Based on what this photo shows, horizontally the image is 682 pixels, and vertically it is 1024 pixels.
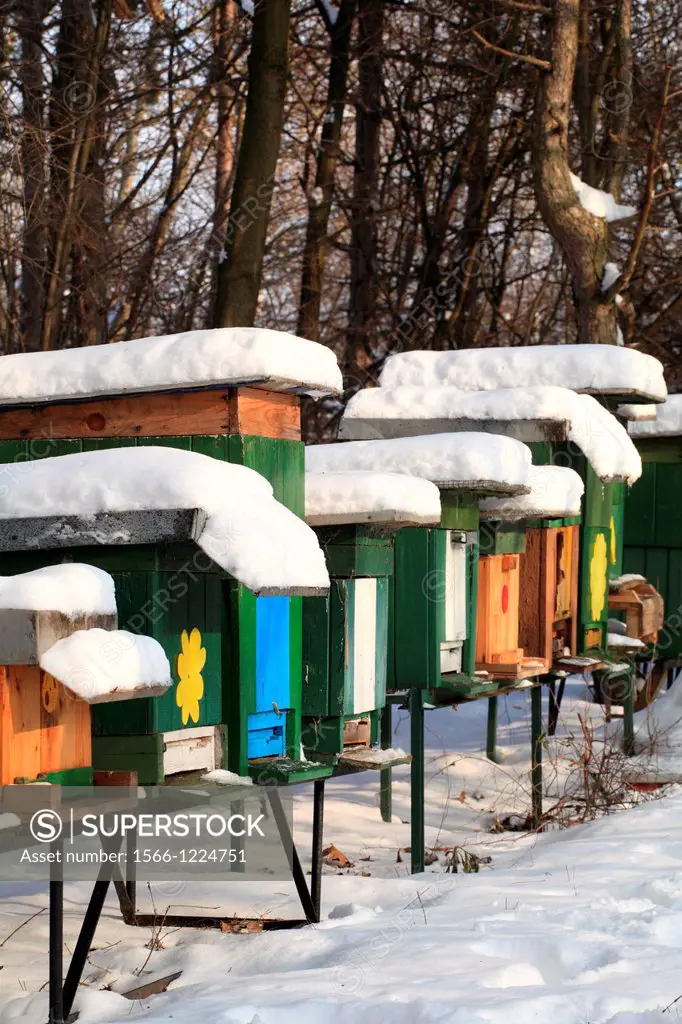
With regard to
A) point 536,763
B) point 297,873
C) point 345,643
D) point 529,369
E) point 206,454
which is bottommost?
point 536,763

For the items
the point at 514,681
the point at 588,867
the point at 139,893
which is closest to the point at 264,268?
the point at 514,681

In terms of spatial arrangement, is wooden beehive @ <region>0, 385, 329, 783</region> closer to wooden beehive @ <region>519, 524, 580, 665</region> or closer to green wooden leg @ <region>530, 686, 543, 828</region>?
wooden beehive @ <region>519, 524, 580, 665</region>

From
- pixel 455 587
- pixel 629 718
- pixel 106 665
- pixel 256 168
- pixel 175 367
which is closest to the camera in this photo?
pixel 106 665

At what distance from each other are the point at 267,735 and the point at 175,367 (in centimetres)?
152

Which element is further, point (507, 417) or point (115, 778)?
point (507, 417)

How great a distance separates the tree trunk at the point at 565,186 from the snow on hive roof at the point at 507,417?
249cm

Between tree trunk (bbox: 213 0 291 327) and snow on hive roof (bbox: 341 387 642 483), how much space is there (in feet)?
6.87

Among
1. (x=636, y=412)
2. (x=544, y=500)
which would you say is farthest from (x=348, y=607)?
(x=636, y=412)

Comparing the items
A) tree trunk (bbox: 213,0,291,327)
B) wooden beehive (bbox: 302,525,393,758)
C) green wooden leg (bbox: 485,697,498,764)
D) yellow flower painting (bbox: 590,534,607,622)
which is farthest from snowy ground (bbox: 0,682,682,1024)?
tree trunk (bbox: 213,0,291,327)

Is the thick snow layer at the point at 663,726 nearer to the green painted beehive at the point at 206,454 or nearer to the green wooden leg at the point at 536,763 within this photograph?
the green wooden leg at the point at 536,763

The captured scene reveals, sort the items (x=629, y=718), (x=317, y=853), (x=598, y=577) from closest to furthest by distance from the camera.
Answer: (x=317, y=853) → (x=598, y=577) → (x=629, y=718)

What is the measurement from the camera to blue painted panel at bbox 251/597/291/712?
5.16 metres

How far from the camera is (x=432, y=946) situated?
15.6ft

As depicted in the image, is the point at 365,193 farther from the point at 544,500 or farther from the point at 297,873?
the point at 297,873
